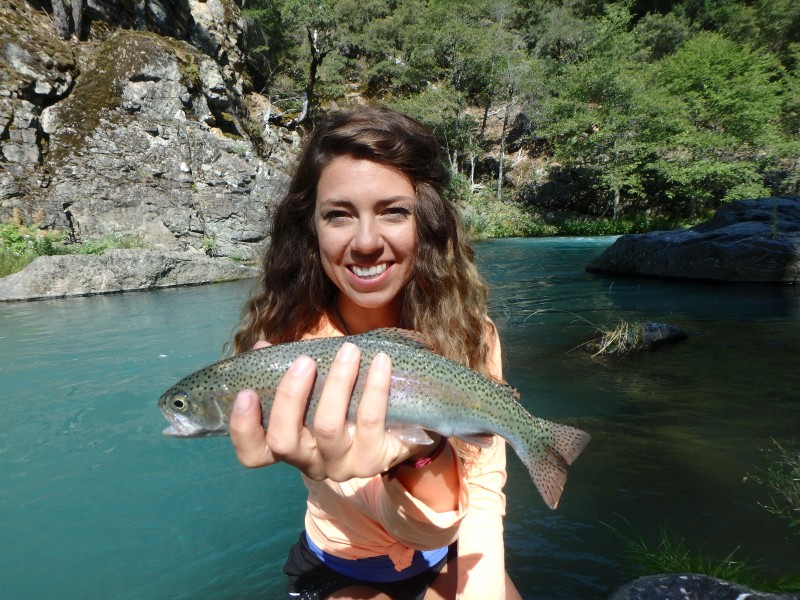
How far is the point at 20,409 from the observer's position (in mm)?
6695

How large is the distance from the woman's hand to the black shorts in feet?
3.80

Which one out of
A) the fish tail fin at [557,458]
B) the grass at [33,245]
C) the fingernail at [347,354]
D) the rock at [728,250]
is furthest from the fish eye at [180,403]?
the grass at [33,245]

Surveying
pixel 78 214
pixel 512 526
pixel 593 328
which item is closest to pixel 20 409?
pixel 512 526

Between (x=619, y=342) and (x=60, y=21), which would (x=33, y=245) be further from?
(x=619, y=342)

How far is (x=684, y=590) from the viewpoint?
8.96 feet

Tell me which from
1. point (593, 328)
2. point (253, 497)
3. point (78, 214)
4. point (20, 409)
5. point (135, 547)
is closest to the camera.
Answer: point (135, 547)

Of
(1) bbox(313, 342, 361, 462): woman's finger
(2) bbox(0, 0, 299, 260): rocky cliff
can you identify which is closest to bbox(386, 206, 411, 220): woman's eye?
(1) bbox(313, 342, 361, 462): woman's finger

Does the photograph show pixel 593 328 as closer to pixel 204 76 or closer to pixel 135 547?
pixel 135 547

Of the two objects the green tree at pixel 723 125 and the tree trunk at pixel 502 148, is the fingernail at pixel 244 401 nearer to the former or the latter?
the green tree at pixel 723 125

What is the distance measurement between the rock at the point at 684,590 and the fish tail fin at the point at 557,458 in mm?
1107

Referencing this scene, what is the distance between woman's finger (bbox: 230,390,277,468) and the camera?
182cm

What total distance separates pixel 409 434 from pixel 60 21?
28304mm

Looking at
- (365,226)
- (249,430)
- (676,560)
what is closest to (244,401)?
(249,430)

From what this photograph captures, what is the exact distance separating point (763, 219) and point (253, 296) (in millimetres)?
18413
